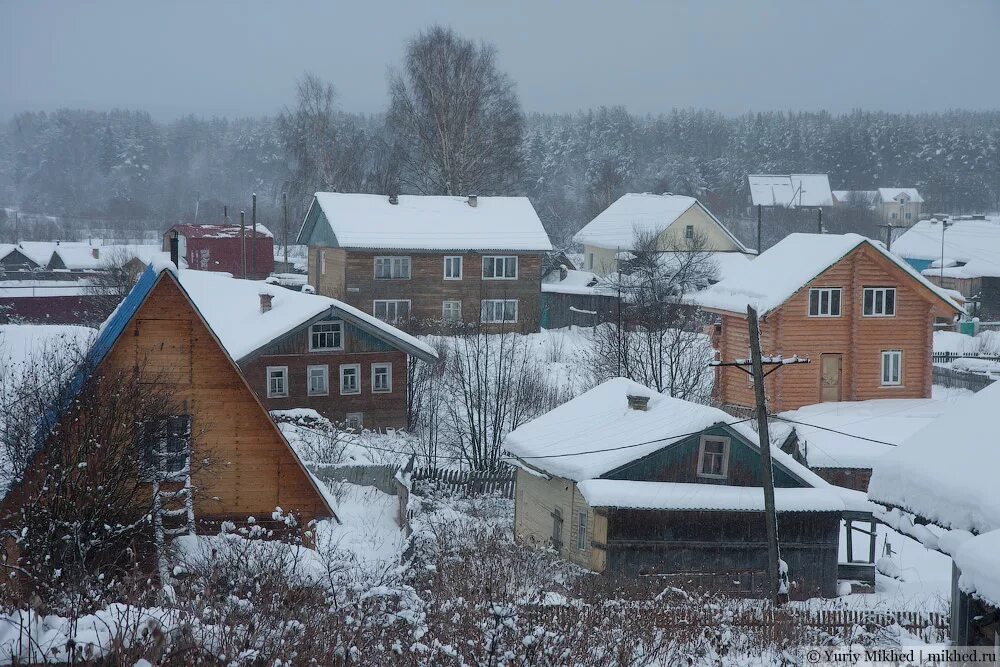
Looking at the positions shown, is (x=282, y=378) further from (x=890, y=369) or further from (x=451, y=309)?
(x=890, y=369)

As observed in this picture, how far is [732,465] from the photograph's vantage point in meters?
19.4

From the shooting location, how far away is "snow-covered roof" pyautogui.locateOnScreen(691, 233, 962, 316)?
2972 centimetres

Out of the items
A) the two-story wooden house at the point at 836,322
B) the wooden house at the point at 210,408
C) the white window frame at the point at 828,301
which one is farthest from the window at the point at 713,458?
the white window frame at the point at 828,301

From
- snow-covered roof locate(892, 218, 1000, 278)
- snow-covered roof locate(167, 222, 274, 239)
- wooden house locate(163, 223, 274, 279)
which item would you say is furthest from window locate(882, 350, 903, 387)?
snow-covered roof locate(167, 222, 274, 239)

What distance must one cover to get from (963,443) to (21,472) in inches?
429

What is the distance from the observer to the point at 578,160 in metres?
127

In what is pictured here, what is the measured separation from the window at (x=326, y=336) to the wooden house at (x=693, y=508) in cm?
1244

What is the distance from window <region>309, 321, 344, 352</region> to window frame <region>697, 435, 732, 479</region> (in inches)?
574

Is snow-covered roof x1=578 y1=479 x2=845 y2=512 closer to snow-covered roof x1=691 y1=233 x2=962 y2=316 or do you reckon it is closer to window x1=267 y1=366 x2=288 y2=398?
snow-covered roof x1=691 y1=233 x2=962 y2=316

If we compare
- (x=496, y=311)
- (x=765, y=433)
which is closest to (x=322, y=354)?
(x=496, y=311)

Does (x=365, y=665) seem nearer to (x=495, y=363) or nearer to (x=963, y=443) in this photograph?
(x=963, y=443)

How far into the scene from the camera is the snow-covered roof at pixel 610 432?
19.1 metres

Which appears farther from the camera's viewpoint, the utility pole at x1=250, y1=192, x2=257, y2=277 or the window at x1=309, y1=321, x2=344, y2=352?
the utility pole at x1=250, y1=192, x2=257, y2=277

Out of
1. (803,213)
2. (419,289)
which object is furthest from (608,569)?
(803,213)
